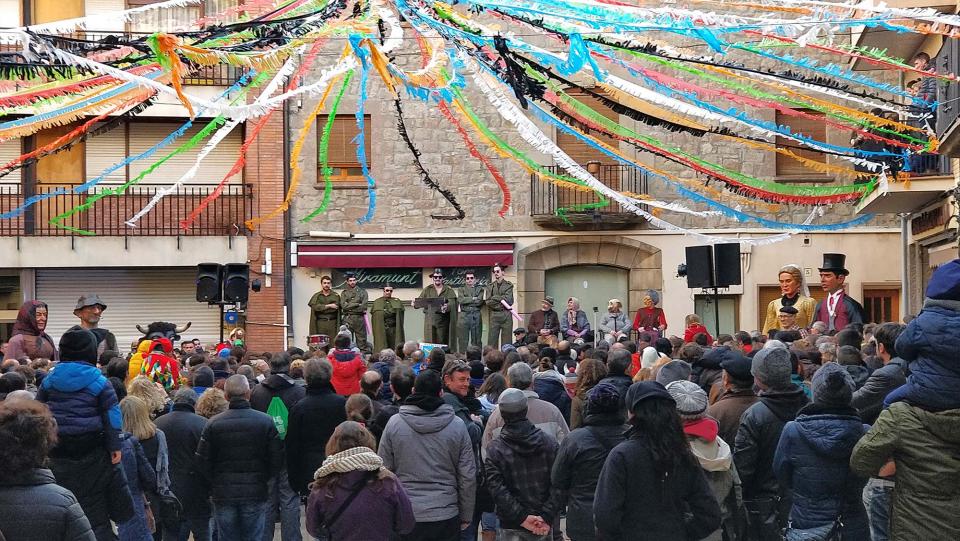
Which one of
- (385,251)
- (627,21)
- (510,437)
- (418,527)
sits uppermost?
(627,21)

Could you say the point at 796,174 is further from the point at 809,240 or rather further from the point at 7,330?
the point at 7,330

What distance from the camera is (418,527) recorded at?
282 inches

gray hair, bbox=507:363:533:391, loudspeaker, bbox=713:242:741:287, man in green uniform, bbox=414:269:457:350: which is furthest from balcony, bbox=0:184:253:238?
gray hair, bbox=507:363:533:391

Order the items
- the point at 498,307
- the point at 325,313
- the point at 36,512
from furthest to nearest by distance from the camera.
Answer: the point at 498,307 < the point at 325,313 < the point at 36,512

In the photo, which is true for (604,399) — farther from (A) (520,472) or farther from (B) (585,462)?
(A) (520,472)

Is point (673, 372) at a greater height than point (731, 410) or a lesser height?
greater

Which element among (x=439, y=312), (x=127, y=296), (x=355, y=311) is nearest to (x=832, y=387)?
(x=439, y=312)

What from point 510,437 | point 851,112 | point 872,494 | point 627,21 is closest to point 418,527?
point 510,437

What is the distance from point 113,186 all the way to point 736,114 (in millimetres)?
15573

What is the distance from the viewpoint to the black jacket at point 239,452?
792 cm

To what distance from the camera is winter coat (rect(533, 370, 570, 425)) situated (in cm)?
931

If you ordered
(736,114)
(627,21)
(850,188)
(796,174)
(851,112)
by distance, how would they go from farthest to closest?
(796,174)
(850,188)
(851,112)
(736,114)
(627,21)

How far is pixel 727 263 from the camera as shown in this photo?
15609 mm

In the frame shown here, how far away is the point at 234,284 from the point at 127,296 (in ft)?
26.2
